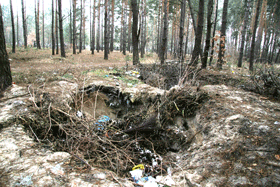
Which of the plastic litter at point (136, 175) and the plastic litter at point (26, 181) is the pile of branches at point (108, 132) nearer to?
the plastic litter at point (136, 175)

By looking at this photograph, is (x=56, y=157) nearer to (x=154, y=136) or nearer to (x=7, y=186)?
(x=7, y=186)

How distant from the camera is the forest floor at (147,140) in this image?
1630 mm

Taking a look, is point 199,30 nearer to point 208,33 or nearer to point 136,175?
point 208,33

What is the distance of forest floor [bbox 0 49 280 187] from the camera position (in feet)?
5.35

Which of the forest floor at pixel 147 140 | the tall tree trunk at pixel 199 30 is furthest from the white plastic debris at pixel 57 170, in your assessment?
the tall tree trunk at pixel 199 30

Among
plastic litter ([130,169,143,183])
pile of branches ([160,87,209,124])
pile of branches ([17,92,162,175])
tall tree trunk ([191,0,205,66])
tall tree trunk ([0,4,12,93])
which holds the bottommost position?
plastic litter ([130,169,143,183])

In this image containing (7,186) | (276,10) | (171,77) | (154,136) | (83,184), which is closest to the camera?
(7,186)

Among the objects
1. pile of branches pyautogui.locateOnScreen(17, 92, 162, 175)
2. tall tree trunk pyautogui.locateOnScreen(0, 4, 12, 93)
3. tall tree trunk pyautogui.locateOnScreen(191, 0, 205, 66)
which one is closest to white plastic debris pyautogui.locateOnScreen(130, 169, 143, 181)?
pile of branches pyautogui.locateOnScreen(17, 92, 162, 175)

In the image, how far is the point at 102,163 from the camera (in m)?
2.07

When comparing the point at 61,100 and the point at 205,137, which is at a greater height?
the point at 61,100

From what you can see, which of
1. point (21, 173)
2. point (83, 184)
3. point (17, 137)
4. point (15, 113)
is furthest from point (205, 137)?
point (15, 113)

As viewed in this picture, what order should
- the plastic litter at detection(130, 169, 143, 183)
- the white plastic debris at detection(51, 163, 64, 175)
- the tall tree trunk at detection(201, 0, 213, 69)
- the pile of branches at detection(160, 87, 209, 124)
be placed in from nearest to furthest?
the white plastic debris at detection(51, 163, 64, 175) → the plastic litter at detection(130, 169, 143, 183) → the pile of branches at detection(160, 87, 209, 124) → the tall tree trunk at detection(201, 0, 213, 69)

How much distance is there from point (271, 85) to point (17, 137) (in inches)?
183

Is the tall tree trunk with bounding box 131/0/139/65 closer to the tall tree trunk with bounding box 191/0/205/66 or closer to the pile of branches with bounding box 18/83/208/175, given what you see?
the tall tree trunk with bounding box 191/0/205/66
